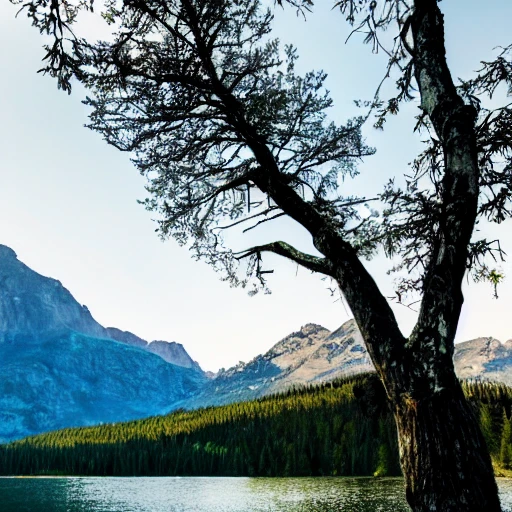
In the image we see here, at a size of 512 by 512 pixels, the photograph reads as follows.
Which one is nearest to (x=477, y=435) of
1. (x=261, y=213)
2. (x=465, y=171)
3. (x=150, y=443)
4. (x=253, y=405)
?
(x=465, y=171)

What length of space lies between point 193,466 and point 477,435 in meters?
102

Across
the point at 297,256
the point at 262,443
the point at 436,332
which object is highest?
the point at 297,256

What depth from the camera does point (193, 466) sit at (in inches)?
4048

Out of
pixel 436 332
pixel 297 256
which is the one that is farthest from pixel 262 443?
pixel 436 332

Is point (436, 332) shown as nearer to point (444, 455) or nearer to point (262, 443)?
point (444, 455)

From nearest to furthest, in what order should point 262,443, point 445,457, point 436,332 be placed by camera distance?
point 445,457 < point 436,332 < point 262,443

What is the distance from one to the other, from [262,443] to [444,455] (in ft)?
305

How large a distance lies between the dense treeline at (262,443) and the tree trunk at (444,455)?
57989 millimetres

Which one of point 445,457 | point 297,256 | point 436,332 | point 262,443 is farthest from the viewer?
point 262,443

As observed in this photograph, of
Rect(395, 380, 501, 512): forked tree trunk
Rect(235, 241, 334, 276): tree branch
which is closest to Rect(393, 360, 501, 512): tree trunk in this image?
Rect(395, 380, 501, 512): forked tree trunk

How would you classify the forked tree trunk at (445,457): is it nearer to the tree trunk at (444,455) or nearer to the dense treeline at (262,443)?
the tree trunk at (444,455)

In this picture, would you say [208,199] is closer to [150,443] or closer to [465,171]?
[465,171]

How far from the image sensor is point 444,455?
823 centimetres

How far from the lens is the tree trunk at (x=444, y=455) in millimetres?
8000
